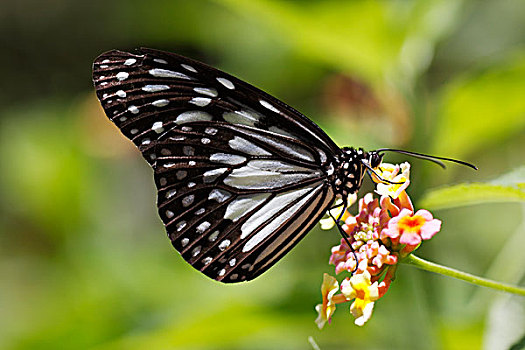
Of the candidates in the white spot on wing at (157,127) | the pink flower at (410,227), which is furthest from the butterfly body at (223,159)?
the pink flower at (410,227)

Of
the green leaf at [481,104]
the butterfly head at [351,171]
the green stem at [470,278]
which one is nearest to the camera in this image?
the green stem at [470,278]

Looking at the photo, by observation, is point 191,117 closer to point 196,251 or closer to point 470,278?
point 196,251

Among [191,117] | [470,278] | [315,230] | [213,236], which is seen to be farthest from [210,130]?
[315,230]

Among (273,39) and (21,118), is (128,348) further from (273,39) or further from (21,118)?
(21,118)

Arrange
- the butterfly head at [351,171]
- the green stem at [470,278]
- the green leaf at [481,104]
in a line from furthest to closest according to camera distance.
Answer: the green leaf at [481,104]
the butterfly head at [351,171]
the green stem at [470,278]

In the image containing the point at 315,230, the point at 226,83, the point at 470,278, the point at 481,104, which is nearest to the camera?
the point at 470,278

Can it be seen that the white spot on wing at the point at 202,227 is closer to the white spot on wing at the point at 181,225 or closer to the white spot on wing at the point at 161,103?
the white spot on wing at the point at 181,225
